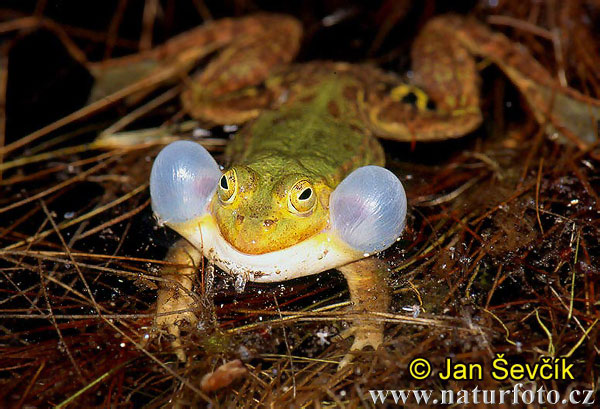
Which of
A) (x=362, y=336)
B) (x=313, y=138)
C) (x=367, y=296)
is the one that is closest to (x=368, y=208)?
(x=367, y=296)

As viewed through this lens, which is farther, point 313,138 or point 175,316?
point 313,138

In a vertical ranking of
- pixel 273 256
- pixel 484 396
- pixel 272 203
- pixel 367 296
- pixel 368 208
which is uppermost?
pixel 272 203

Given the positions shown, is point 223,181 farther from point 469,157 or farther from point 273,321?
point 469,157

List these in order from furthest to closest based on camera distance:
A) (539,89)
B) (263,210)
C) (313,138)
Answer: (539,89)
(313,138)
(263,210)

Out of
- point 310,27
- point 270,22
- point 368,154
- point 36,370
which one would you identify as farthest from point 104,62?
point 36,370

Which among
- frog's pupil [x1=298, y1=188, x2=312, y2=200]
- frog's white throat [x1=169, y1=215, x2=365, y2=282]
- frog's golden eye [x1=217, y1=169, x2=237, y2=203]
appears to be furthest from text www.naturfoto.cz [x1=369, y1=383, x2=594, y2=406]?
frog's golden eye [x1=217, y1=169, x2=237, y2=203]

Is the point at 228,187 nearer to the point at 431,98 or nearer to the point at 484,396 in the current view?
the point at 484,396

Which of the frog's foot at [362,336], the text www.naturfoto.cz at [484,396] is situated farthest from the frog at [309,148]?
the text www.naturfoto.cz at [484,396]
